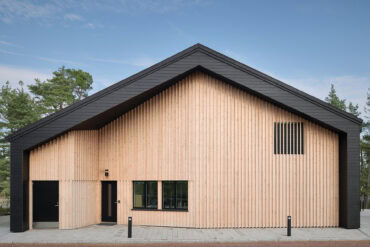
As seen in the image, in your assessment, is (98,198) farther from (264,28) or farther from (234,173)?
(264,28)

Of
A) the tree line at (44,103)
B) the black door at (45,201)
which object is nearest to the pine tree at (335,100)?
the tree line at (44,103)

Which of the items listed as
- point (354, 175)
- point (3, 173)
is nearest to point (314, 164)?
point (354, 175)

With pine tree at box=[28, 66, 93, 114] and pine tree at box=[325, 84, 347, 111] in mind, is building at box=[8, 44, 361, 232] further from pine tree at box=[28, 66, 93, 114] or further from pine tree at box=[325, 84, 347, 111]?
pine tree at box=[325, 84, 347, 111]

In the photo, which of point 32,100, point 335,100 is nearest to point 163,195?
point 32,100

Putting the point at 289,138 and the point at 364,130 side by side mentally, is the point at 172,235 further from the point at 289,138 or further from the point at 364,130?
the point at 364,130

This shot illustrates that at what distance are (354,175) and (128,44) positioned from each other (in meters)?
29.6

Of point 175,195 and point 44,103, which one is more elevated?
point 44,103

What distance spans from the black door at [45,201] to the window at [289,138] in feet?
33.7

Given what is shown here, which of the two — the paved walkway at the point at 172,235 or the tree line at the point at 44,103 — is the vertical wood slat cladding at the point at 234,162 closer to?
the paved walkway at the point at 172,235

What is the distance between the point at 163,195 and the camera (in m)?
14.2

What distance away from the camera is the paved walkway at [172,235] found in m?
11.1

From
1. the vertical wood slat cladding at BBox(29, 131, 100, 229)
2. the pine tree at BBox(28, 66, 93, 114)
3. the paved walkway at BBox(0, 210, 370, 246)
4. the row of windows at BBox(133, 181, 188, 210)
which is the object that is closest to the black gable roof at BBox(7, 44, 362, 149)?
the vertical wood slat cladding at BBox(29, 131, 100, 229)

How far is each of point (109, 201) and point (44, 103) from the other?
23.0 metres

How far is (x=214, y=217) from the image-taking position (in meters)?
13.6
